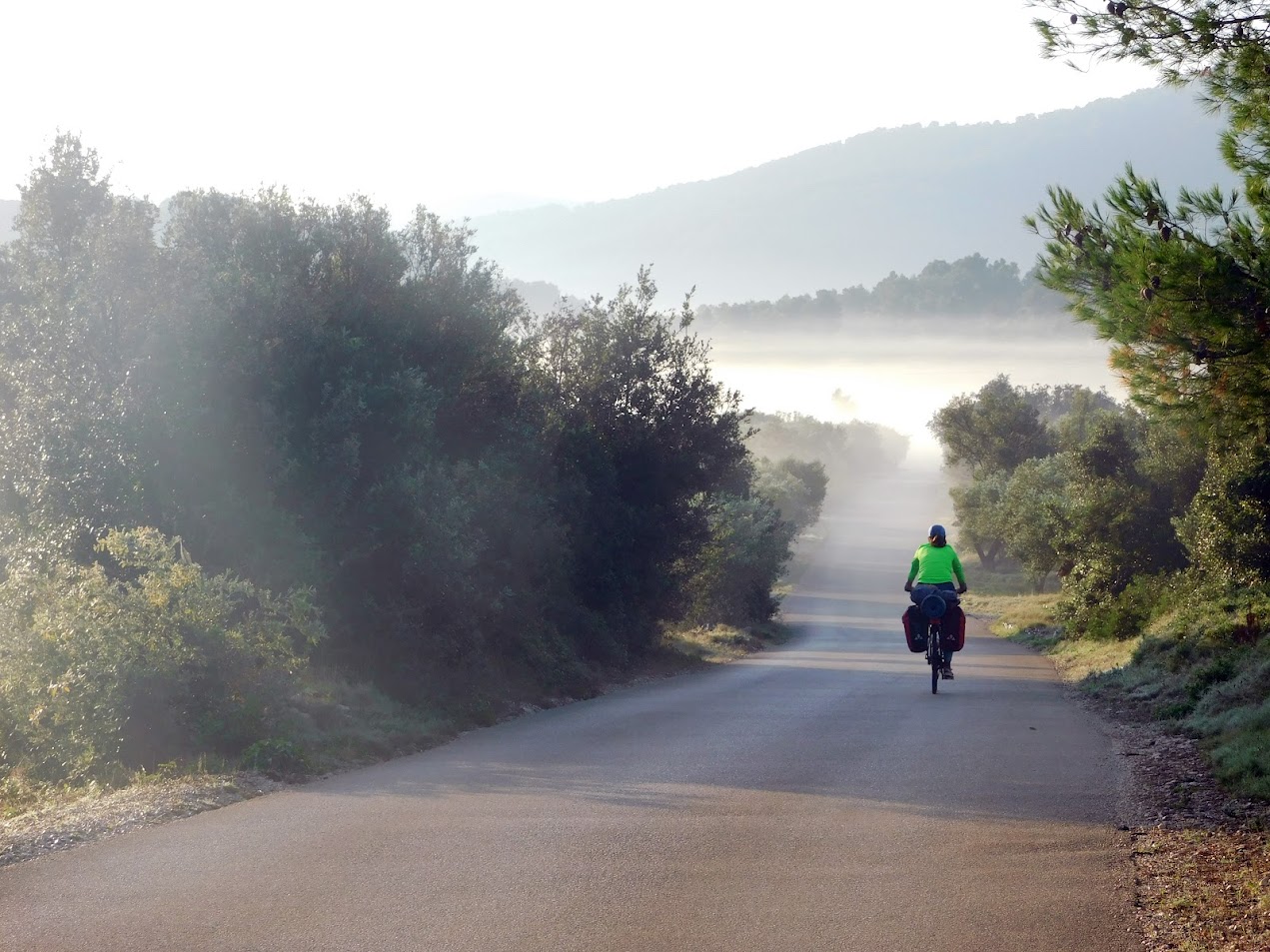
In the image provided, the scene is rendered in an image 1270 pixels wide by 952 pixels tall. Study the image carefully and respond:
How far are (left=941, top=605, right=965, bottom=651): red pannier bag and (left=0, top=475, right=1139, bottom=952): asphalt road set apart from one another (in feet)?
13.4

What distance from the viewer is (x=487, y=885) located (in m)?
6.89

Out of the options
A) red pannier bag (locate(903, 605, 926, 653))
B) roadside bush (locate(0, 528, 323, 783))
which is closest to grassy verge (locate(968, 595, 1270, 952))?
red pannier bag (locate(903, 605, 926, 653))

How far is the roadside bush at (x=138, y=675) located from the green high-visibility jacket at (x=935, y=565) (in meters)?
8.10

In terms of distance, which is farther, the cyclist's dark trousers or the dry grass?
the cyclist's dark trousers

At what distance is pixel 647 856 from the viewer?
751cm

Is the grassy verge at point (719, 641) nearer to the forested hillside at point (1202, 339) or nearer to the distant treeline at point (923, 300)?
the forested hillside at point (1202, 339)

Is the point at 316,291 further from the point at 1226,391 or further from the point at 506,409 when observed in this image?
the point at 1226,391

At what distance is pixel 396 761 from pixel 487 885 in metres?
5.26

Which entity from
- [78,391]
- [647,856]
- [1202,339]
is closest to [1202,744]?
[1202,339]

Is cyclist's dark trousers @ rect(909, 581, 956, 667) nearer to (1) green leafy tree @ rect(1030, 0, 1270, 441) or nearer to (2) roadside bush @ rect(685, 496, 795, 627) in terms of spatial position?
(1) green leafy tree @ rect(1030, 0, 1270, 441)

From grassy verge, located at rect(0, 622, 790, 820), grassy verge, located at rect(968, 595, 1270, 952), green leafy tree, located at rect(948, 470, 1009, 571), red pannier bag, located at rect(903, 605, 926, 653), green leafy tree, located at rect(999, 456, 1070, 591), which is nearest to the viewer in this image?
grassy verge, located at rect(968, 595, 1270, 952)

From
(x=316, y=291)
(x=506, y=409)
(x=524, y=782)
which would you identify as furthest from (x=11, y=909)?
(x=506, y=409)

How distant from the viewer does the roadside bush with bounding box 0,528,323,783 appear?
37.6ft

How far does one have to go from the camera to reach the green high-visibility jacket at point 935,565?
16734 mm
